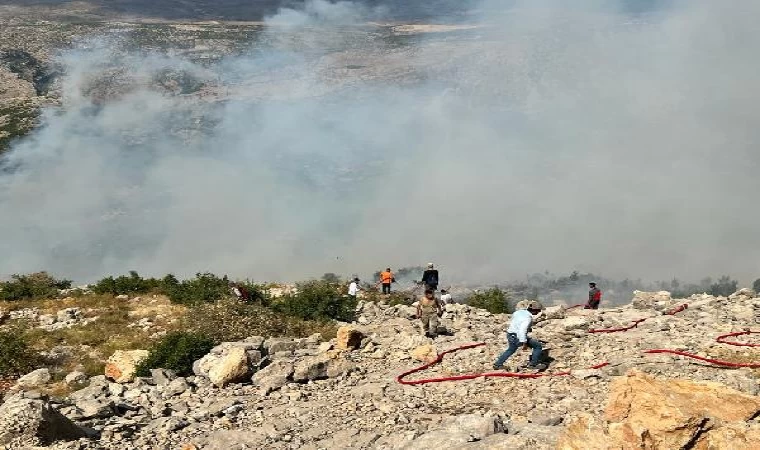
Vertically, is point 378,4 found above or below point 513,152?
above

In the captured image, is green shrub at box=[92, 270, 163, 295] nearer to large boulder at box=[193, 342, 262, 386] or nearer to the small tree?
large boulder at box=[193, 342, 262, 386]

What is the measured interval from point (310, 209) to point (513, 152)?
150 feet

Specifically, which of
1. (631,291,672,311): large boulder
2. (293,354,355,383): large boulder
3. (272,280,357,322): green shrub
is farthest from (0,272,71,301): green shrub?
(631,291,672,311): large boulder

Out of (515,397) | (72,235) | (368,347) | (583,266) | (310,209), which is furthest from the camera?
(310,209)

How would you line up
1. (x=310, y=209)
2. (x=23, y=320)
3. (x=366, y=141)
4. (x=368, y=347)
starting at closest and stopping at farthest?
(x=368, y=347) → (x=23, y=320) → (x=310, y=209) → (x=366, y=141)

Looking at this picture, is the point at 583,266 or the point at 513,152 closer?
the point at 583,266

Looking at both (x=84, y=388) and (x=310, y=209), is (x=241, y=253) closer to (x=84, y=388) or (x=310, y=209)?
(x=310, y=209)

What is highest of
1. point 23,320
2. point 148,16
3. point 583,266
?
point 148,16

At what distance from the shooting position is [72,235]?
6450 cm

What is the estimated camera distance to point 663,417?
5.20m

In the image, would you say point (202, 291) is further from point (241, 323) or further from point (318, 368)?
point (318, 368)

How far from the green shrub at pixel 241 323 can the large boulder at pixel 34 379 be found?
289cm

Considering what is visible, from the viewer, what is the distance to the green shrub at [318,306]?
1625 cm

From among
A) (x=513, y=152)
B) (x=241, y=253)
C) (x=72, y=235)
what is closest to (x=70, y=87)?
(x=72, y=235)
